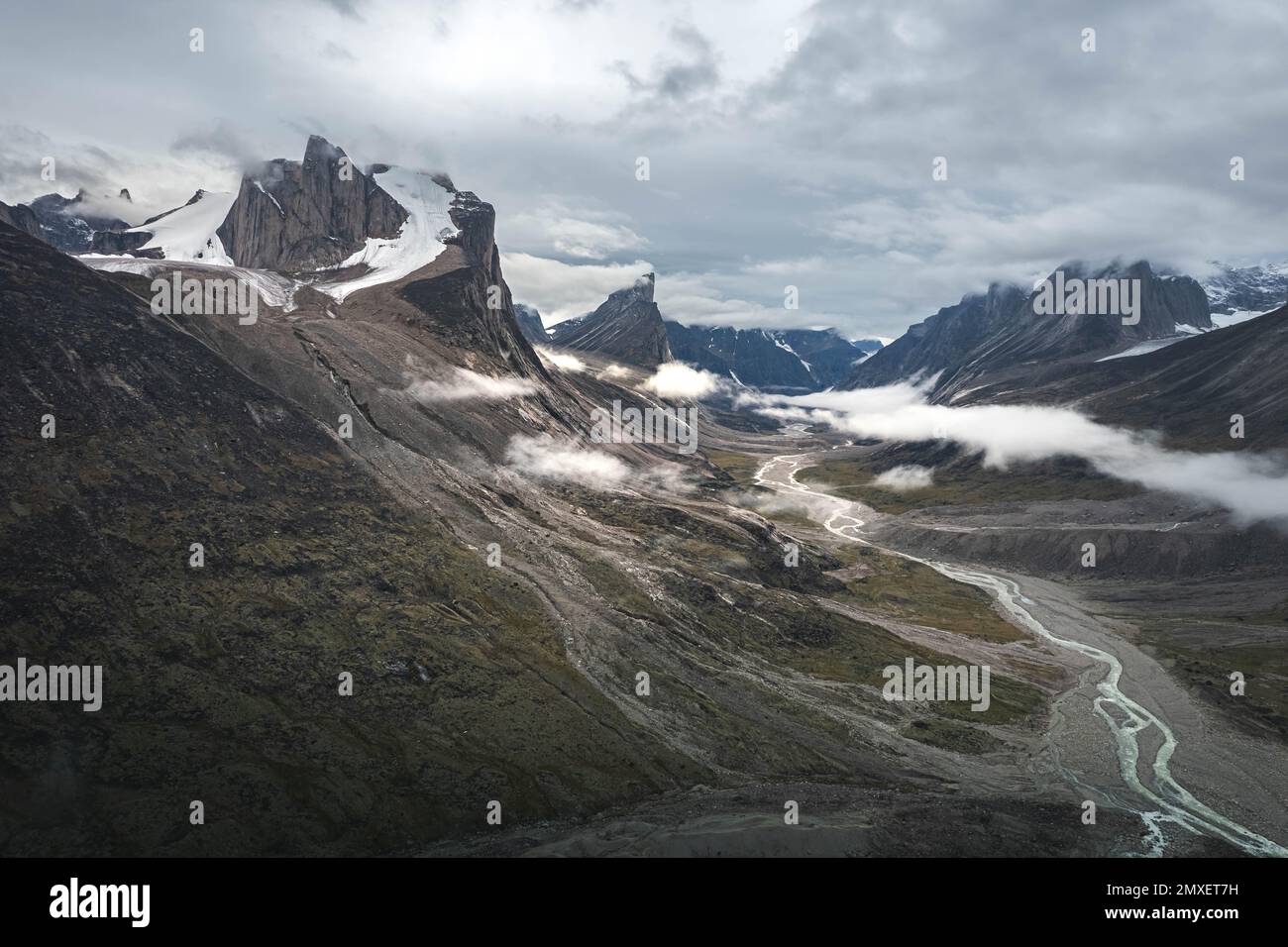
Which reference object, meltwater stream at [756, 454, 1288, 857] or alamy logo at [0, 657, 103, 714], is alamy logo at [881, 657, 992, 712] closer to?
meltwater stream at [756, 454, 1288, 857]

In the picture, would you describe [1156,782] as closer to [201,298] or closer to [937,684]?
[937,684]

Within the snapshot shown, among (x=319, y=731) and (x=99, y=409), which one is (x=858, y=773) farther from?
(x=99, y=409)
